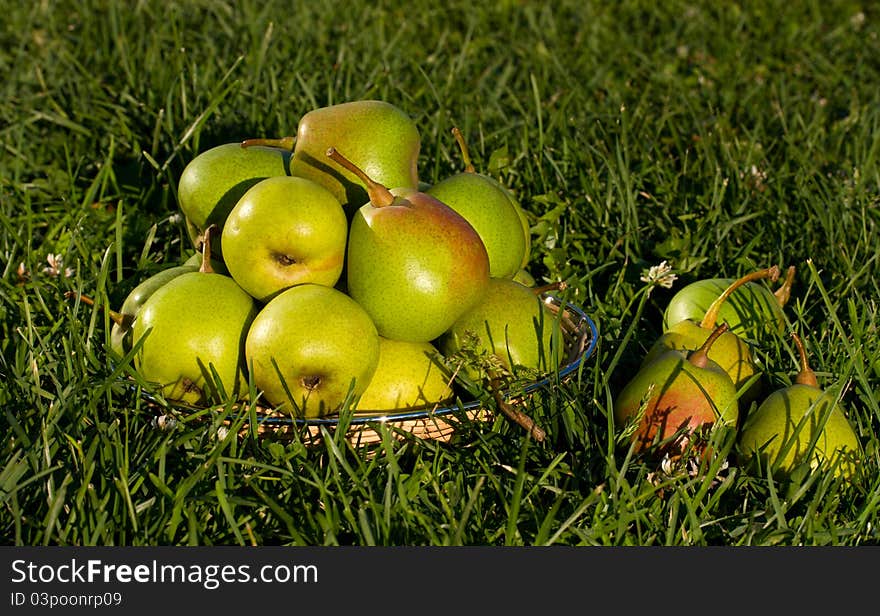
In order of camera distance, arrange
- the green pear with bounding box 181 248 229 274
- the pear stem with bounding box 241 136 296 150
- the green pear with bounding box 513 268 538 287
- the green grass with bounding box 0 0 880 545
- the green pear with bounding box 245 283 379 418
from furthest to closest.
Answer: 1. the green pear with bounding box 513 268 538 287
2. the pear stem with bounding box 241 136 296 150
3. the green pear with bounding box 181 248 229 274
4. the green pear with bounding box 245 283 379 418
5. the green grass with bounding box 0 0 880 545

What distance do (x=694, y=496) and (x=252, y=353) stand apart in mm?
1121

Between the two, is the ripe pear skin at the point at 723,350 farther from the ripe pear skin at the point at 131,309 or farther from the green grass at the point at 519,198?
the ripe pear skin at the point at 131,309

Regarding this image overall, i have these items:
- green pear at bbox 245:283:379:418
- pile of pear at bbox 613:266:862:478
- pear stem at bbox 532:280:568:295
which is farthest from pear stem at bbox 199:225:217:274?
pile of pear at bbox 613:266:862:478

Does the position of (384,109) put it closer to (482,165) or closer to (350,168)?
(350,168)

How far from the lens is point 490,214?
2959 millimetres

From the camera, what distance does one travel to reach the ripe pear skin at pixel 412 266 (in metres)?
2.62

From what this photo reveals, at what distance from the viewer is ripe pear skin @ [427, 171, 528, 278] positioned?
9.65 feet

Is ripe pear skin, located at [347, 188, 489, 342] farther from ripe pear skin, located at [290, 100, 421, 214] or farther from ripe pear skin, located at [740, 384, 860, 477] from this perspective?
ripe pear skin, located at [740, 384, 860, 477]

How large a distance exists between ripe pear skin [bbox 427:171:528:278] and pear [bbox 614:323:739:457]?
0.55 meters

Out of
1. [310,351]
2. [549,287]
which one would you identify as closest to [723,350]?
[549,287]

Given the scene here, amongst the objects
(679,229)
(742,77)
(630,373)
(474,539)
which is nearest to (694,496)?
(474,539)

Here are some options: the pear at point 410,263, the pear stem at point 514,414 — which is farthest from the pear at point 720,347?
the pear at point 410,263

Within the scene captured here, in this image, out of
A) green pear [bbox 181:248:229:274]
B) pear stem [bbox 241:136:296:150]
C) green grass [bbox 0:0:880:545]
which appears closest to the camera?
green grass [bbox 0:0:880:545]

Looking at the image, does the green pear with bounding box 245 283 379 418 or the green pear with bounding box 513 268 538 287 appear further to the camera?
the green pear with bounding box 513 268 538 287
